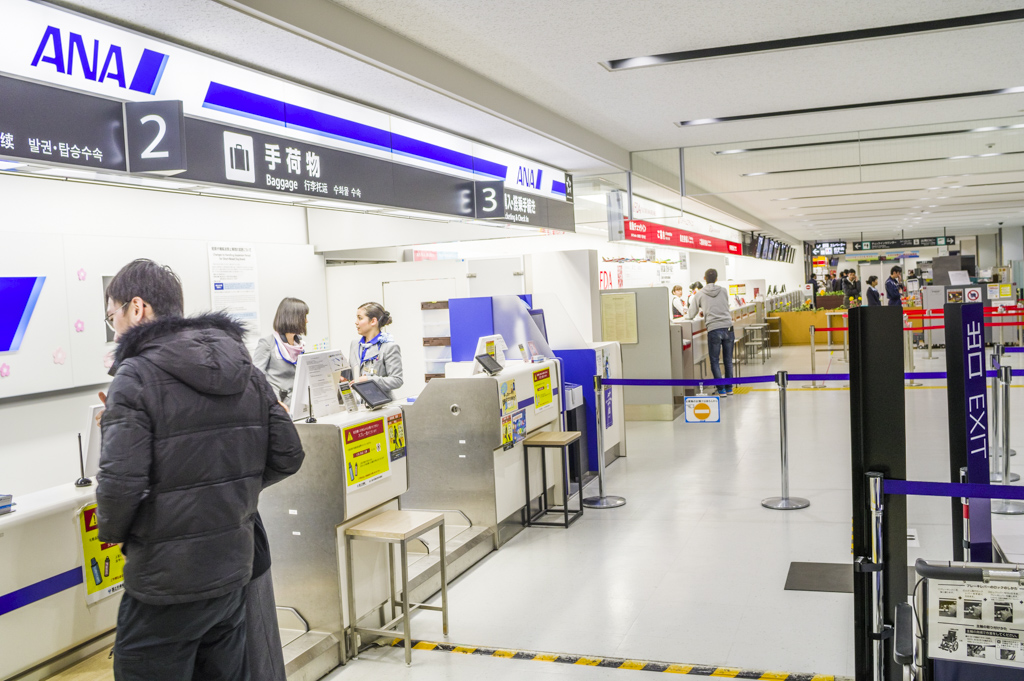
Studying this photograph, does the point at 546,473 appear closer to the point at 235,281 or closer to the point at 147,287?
the point at 235,281

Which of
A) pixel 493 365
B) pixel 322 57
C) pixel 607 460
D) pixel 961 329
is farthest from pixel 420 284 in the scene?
pixel 961 329

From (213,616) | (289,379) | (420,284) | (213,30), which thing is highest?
(213,30)

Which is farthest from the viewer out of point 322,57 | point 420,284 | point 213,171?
point 420,284

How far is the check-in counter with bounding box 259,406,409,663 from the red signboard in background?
214 inches

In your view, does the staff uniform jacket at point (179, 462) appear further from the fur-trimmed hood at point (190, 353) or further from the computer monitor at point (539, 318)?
the computer monitor at point (539, 318)

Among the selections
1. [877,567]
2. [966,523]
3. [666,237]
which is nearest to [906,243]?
[666,237]

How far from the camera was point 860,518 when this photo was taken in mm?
2471

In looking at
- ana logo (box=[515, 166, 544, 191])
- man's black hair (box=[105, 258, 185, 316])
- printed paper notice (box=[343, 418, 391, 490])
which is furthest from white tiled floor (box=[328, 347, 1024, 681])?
ana logo (box=[515, 166, 544, 191])

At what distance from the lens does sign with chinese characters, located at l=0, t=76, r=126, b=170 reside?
8.73ft

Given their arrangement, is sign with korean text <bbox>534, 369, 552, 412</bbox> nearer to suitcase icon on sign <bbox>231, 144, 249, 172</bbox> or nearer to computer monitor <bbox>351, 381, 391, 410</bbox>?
computer monitor <bbox>351, 381, 391, 410</bbox>

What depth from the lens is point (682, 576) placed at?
450 centimetres

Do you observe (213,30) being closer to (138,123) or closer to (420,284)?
(138,123)

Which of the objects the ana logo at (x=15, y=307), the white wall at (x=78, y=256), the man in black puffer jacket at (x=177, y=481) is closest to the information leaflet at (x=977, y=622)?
the man in black puffer jacket at (x=177, y=481)

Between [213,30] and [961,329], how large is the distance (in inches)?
128
